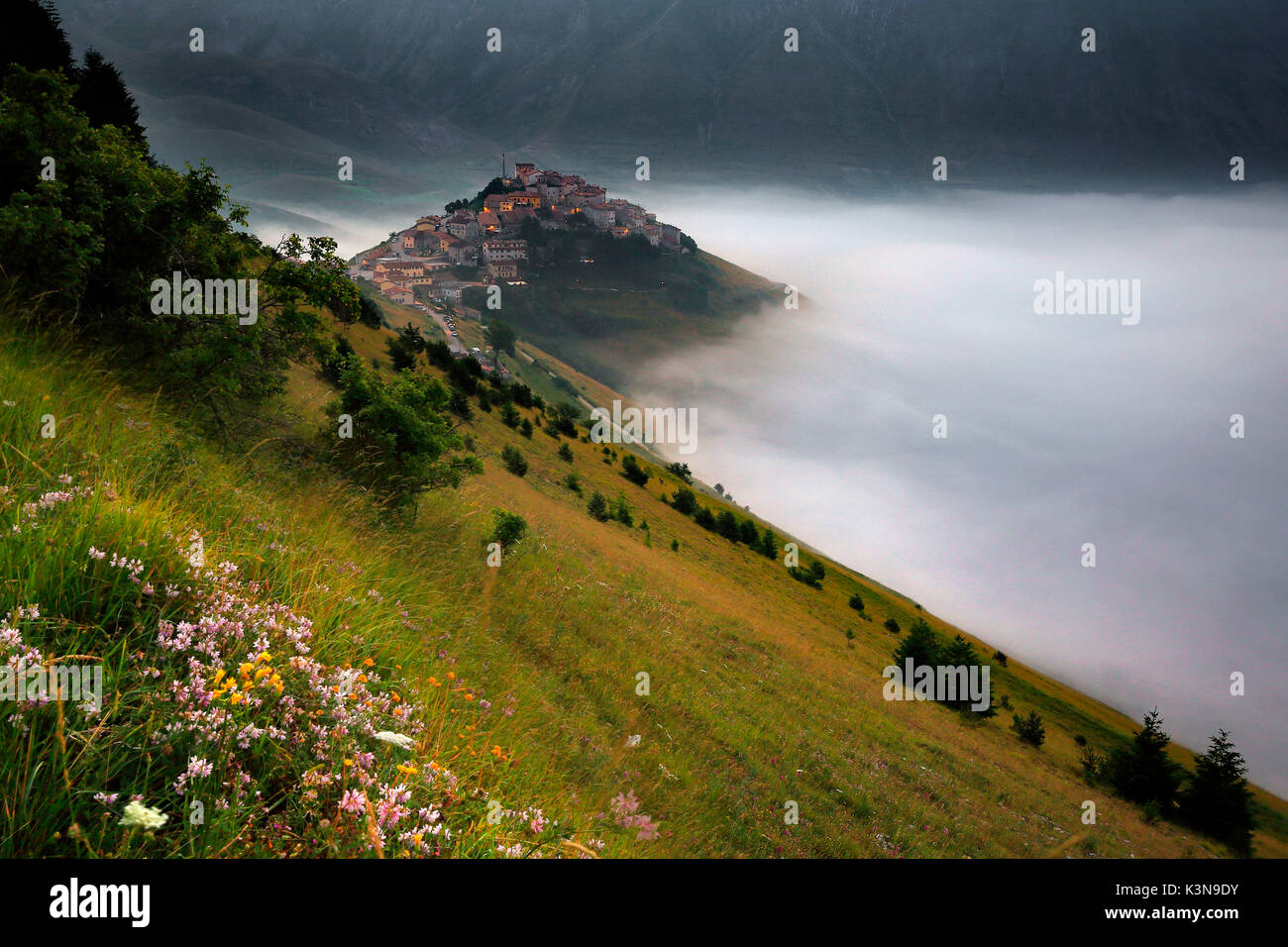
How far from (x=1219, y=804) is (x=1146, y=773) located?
531 cm

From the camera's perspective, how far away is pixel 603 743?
863 cm

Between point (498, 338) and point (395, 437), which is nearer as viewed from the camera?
point (395, 437)

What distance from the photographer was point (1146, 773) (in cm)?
3712

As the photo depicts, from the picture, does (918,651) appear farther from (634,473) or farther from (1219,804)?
(634,473)

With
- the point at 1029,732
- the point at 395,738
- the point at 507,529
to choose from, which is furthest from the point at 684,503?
the point at 395,738

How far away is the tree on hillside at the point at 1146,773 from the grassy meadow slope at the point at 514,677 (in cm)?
1260

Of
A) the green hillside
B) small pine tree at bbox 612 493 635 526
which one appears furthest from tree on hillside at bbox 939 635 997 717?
small pine tree at bbox 612 493 635 526

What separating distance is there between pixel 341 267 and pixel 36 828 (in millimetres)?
14024

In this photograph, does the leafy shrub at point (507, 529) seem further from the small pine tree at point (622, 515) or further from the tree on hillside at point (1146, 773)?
the tree on hillside at point (1146, 773)

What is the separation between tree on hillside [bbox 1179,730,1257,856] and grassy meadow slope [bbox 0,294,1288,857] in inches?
668

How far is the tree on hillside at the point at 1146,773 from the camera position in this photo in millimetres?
36281

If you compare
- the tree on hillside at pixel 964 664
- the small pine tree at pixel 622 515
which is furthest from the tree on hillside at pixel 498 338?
the tree on hillside at pixel 964 664
